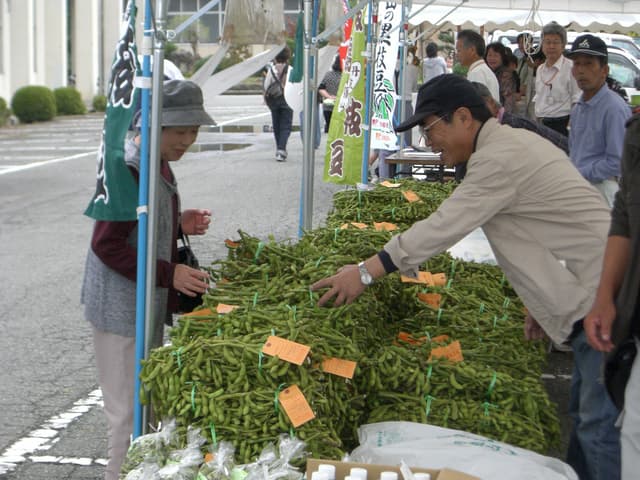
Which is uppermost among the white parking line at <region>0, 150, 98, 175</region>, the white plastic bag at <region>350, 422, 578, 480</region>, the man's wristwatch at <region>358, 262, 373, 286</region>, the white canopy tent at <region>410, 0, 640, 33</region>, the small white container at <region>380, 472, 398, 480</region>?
the white canopy tent at <region>410, 0, 640, 33</region>

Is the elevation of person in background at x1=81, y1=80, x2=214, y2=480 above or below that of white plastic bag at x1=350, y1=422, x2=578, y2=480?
above

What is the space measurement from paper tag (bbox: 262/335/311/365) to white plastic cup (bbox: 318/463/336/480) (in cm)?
42

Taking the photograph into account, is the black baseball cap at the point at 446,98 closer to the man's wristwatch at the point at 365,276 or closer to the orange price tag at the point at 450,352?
the man's wristwatch at the point at 365,276

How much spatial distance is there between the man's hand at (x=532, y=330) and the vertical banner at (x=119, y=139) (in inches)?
70.3

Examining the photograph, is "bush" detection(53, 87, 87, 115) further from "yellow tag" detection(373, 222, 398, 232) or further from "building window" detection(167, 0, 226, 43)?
"building window" detection(167, 0, 226, 43)

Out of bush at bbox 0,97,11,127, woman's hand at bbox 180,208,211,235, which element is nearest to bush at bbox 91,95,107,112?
bush at bbox 0,97,11,127

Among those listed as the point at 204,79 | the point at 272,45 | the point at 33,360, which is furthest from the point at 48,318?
the point at 204,79

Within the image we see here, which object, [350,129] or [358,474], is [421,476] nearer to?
[358,474]

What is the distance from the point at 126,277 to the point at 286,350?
2.95ft

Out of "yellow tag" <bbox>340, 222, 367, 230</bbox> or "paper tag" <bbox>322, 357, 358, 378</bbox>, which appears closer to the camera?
"paper tag" <bbox>322, 357, 358, 378</bbox>

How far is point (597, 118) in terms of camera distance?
703 centimetres

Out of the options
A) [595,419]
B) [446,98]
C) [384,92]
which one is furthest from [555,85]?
[595,419]

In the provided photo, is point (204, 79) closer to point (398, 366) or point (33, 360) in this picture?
point (398, 366)

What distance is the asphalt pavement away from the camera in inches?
216
